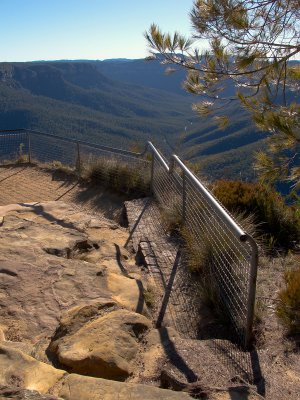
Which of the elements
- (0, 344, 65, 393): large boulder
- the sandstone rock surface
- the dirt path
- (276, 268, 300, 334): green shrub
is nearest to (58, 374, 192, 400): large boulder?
(0, 344, 65, 393): large boulder

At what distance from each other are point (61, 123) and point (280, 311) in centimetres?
14482

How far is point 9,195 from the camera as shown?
1015 cm

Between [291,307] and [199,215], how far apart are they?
2.10 meters

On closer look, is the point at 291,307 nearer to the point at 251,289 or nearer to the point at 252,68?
the point at 251,289

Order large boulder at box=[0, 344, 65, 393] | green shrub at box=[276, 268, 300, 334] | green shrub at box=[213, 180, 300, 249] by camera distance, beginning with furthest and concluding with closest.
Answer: green shrub at box=[213, 180, 300, 249], green shrub at box=[276, 268, 300, 334], large boulder at box=[0, 344, 65, 393]

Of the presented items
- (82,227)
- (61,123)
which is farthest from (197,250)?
(61,123)

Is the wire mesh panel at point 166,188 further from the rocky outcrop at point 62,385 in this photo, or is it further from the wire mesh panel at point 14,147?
the wire mesh panel at point 14,147

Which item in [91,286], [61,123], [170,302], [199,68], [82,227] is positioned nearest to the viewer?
[91,286]

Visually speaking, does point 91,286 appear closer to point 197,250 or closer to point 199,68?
point 197,250

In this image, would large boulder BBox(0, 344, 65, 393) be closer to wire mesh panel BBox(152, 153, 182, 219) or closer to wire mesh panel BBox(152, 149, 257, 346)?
wire mesh panel BBox(152, 149, 257, 346)

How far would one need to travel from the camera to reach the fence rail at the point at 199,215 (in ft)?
12.4

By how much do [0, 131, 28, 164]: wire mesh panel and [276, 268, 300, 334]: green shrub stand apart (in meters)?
10.0

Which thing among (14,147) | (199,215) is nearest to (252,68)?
(199,215)

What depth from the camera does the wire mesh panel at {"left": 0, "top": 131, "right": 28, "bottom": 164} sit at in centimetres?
1294
